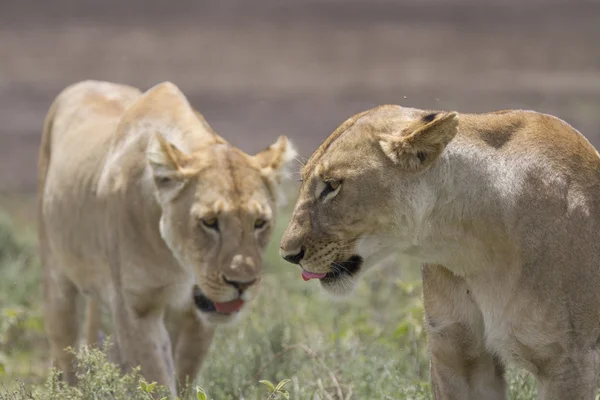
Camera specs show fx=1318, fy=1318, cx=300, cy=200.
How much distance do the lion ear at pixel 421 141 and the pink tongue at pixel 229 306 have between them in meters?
1.46

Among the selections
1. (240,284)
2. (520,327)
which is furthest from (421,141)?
(240,284)

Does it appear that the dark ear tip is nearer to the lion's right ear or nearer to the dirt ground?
the lion's right ear

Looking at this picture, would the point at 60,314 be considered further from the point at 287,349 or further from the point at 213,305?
the point at 287,349

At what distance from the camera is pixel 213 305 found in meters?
5.55

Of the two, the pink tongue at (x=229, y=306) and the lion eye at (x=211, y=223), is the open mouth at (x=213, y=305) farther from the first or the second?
the lion eye at (x=211, y=223)

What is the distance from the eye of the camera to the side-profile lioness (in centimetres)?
543

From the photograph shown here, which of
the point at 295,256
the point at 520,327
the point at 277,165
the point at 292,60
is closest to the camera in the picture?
the point at 520,327

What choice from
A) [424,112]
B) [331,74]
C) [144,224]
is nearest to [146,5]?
[331,74]

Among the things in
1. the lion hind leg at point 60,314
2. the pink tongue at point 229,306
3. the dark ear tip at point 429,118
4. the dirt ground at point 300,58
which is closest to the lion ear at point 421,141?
the dark ear tip at point 429,118

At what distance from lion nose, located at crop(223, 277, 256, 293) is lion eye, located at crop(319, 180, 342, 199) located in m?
1.16

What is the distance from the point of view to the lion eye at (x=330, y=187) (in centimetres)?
425

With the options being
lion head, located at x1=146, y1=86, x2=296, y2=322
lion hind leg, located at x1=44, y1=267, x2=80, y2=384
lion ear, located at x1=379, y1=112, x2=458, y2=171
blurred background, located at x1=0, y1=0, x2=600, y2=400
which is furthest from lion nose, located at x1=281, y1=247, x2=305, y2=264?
blurred background, located at x1=0, y1=0, x2=600, y2=400

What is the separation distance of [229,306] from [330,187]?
4.40 feet

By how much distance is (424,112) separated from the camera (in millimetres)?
4348
